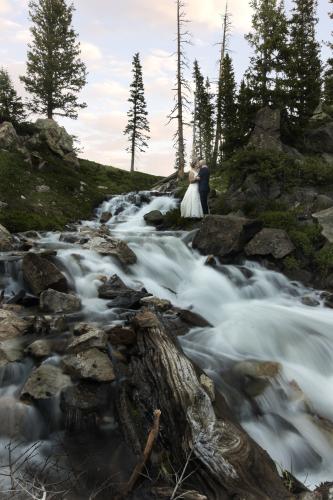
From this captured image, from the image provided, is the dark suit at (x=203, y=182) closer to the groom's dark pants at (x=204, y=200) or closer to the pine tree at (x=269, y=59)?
the groom's dark pants at (x=204, y=200)

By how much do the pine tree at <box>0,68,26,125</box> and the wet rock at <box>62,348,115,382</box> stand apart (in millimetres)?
23252

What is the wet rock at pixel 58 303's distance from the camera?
26.7 feet

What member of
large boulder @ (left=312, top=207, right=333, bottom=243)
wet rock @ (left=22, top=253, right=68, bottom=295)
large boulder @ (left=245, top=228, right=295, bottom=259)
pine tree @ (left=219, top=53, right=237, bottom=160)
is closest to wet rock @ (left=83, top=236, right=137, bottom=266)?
wet rock @ (left=22, top=253, right=68, bottom=295)

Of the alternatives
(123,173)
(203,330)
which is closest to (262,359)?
(203,330)

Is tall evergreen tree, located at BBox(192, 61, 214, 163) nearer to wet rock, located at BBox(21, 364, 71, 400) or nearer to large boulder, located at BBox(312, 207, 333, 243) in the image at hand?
large boulder, located at BBox(312, 207, 333, 243)

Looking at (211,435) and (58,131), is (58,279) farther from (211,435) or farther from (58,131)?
(58,131)

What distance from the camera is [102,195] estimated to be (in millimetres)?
25047

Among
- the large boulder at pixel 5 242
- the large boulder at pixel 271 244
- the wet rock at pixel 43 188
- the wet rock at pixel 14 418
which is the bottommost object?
the wet rock at pixel 14 418

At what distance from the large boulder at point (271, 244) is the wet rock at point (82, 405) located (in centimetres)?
941

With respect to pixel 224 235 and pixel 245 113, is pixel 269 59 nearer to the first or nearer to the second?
pixel 245 113

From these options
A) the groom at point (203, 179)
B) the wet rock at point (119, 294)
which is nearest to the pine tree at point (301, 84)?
the groom at point (203, 179)

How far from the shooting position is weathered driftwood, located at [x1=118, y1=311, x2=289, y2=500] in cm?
354

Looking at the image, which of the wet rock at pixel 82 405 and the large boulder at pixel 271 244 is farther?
the large boulder at pixel 271 244

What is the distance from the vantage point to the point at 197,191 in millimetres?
17422
